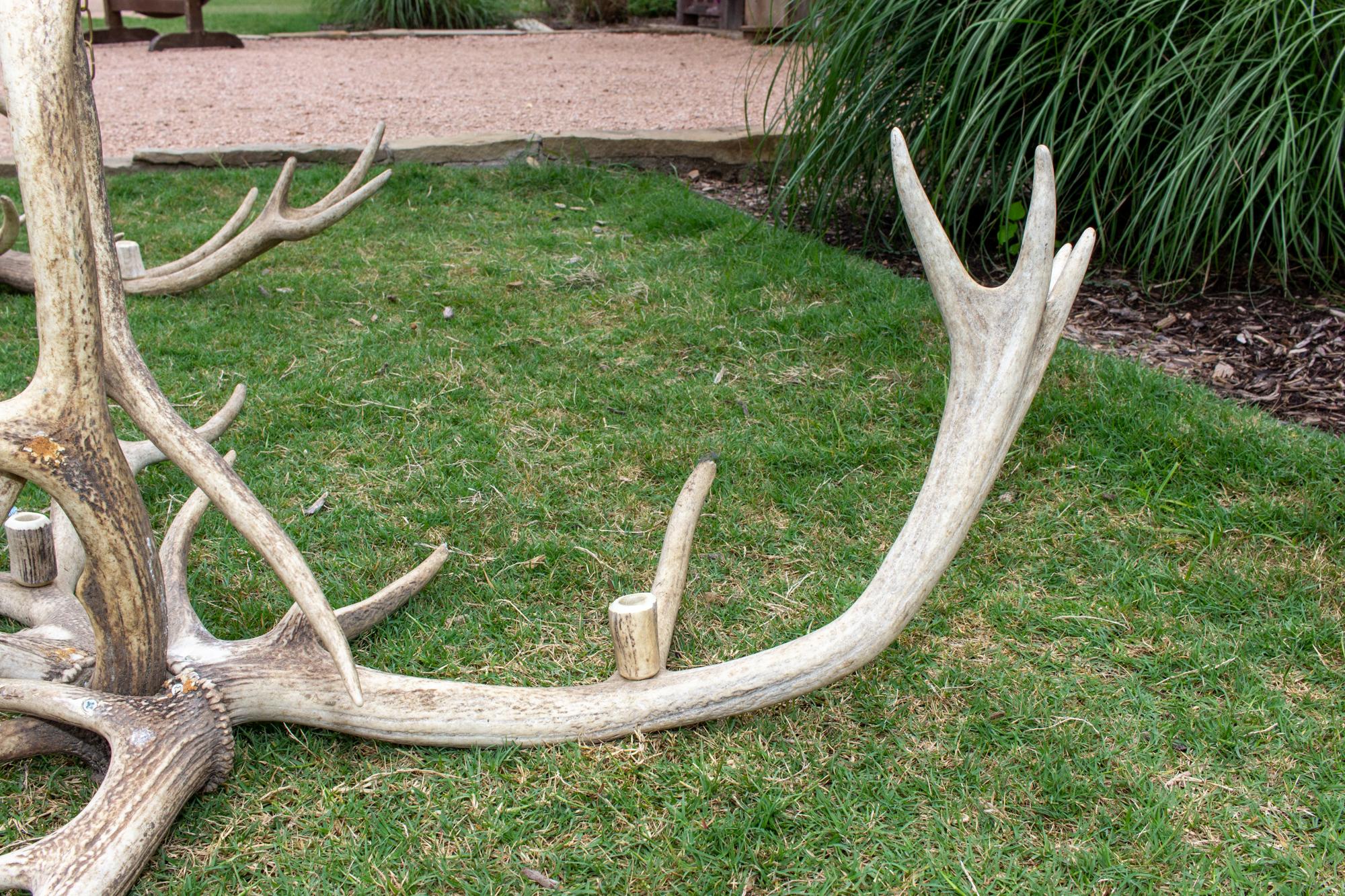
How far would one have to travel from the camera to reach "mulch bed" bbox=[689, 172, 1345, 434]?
3.46 meters

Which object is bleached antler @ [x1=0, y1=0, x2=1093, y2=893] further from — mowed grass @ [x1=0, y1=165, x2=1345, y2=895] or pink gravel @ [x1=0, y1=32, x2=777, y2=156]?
pink gravel @ [x1=0, y1=32, x2=777, y2=156]

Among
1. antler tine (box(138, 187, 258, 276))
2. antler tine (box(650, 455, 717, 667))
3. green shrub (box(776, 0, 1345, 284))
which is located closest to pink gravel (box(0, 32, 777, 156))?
green shrub (box(776, 0, 1345, 284))

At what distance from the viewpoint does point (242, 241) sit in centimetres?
412

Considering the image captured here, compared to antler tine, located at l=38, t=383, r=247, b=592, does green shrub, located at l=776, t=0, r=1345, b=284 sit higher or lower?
higher

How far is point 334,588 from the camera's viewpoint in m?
2.51

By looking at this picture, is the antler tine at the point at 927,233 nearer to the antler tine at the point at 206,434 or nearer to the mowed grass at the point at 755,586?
the mowed grass at the point at 755,586

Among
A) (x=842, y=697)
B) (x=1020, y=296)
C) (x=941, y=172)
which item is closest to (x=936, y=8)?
(x=941, y=172)

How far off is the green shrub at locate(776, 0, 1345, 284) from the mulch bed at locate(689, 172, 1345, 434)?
0.13m

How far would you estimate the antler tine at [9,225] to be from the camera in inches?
136

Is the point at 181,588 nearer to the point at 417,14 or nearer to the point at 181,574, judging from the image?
the point at 181,574

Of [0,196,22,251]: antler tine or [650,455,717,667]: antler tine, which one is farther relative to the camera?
[0,196,22,251]: antler tine

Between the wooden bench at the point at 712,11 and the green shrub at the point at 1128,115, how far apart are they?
775 centimetres

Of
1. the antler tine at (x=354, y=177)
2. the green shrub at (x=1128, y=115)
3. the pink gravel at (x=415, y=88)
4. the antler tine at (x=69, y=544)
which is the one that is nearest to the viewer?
the antler tine at (x=69, y=544)

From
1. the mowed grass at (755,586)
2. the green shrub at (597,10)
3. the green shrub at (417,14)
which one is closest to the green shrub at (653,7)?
the green shrub at (597,10)
